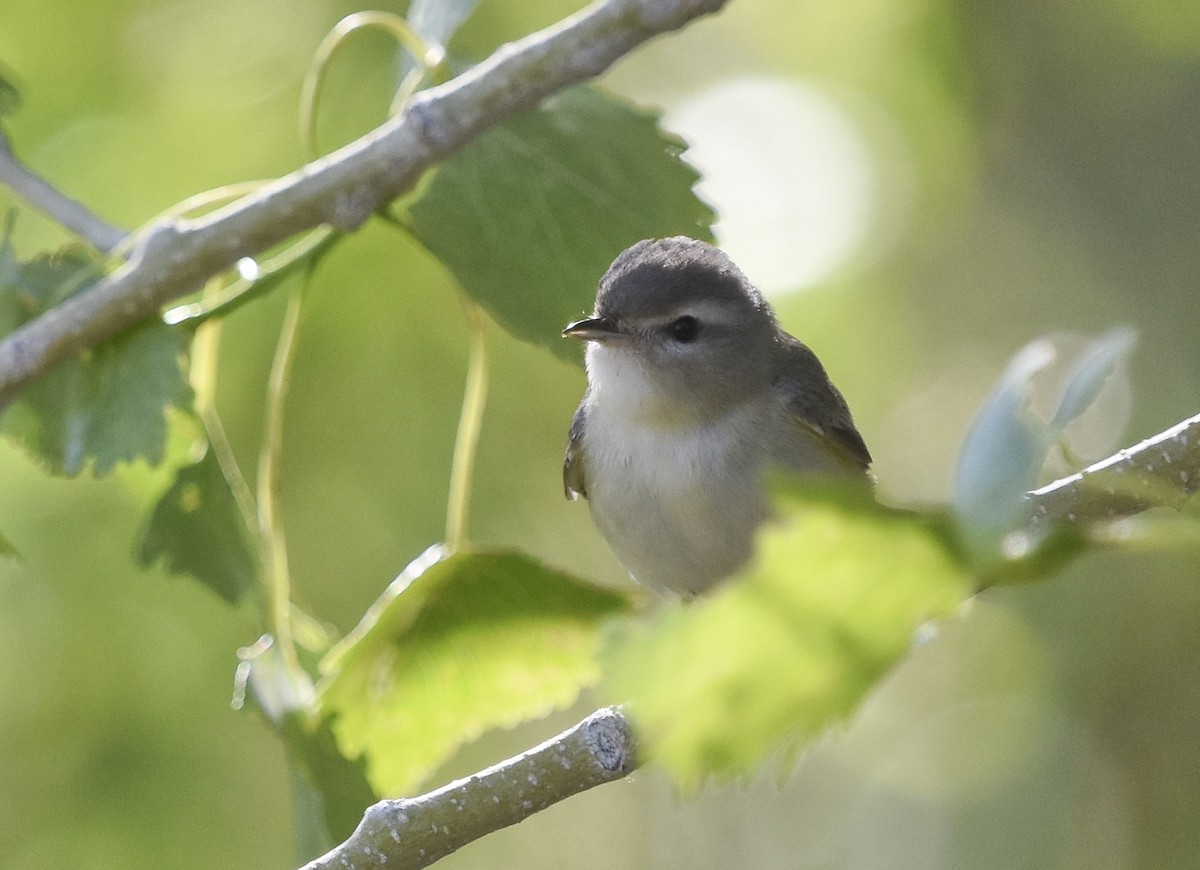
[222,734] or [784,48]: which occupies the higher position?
[784,48]

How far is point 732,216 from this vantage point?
409 cm

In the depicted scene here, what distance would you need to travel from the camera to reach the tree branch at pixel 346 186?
1.98 metres

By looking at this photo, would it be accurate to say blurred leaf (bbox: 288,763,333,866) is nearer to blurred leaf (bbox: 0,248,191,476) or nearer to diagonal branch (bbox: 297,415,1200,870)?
diagonal branch (bbox: 297,415,1200,870)

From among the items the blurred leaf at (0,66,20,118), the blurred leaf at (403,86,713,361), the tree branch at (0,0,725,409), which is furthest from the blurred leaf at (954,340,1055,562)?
the blurred leaf at (0,66,20,118)

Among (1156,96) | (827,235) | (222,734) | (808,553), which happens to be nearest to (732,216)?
(827,235)

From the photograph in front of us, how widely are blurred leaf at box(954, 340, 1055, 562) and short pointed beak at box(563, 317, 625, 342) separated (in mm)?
1838

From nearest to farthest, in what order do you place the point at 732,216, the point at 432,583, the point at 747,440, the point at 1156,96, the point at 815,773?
the point at 432,583, the point at 747,440, the point at 732,216, the point at 1156,96, the point at 815,773

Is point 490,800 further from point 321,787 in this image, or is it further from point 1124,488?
point 1124,488

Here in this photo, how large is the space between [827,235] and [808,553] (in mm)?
3509

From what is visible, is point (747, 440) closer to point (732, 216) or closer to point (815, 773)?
point (732, 216)

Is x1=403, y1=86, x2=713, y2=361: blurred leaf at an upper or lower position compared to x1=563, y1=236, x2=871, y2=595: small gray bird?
upper

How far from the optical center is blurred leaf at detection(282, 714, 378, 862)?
1.95m

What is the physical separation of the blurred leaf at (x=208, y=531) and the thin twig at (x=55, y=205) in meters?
0.44

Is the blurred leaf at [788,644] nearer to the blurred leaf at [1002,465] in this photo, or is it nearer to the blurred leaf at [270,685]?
the blurred leaf at [1002,465]
